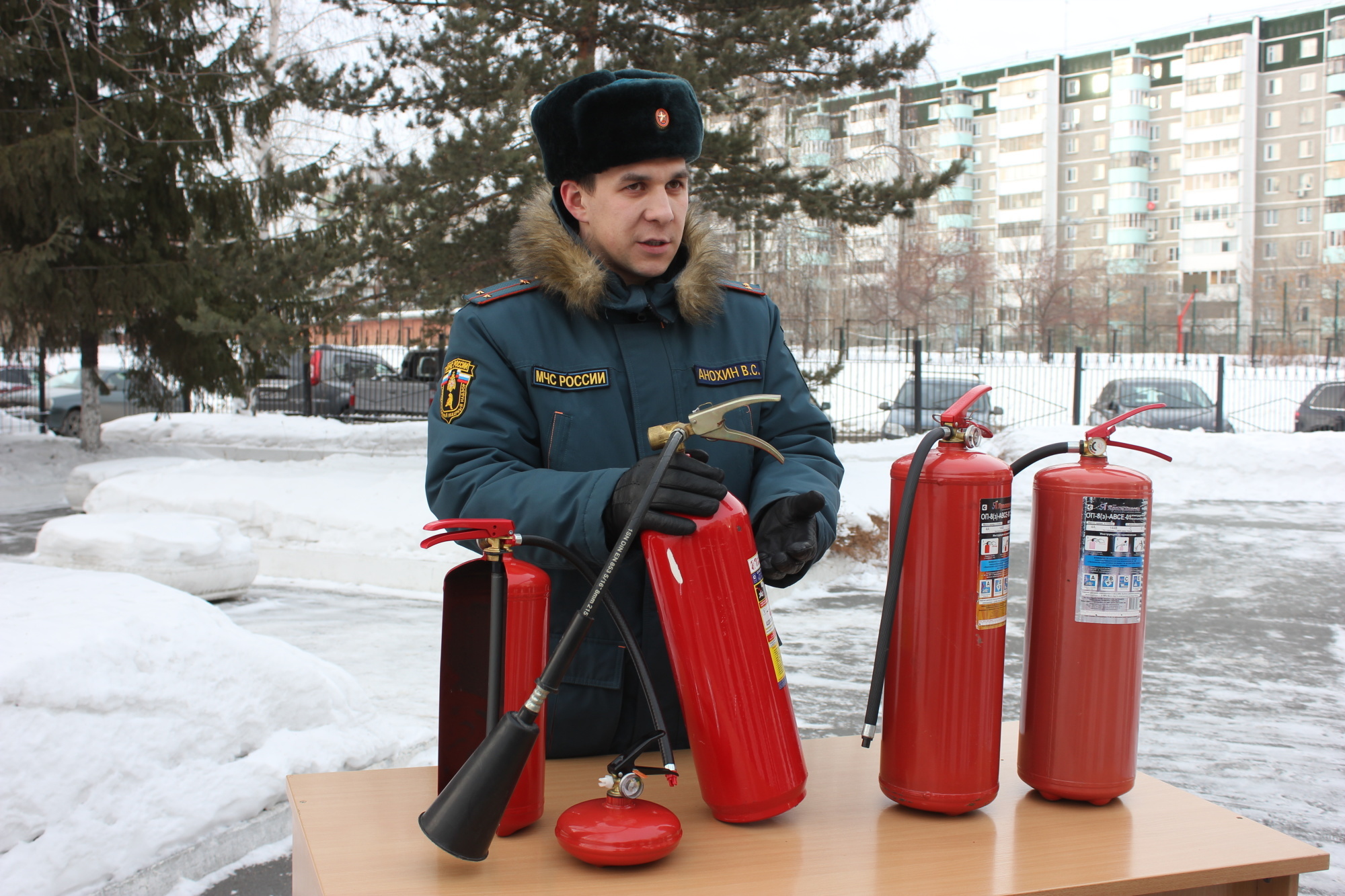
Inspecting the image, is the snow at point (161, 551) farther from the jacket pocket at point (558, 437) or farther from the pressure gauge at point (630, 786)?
the pressure gauge at point (630, 786)

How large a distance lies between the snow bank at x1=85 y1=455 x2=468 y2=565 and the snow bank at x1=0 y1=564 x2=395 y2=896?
11.1 feet

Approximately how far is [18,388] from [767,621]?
24789mm

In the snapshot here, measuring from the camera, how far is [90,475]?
37.4ft

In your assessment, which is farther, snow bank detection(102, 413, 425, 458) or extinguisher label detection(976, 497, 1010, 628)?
snow bank detection(102, 413, 425, 458)

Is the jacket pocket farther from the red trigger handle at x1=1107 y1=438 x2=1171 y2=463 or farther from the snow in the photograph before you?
the snow

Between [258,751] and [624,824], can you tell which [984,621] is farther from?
[258,751]

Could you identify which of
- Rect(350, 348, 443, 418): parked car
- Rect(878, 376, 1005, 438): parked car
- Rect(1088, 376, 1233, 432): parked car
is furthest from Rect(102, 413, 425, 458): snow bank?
Rect(1088, 376, 1233, 432): parked car

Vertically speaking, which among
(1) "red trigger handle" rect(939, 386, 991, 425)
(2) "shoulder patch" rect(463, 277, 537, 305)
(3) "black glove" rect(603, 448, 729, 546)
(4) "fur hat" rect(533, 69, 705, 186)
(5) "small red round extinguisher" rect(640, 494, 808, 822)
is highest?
(4) "fur hat" rect(533, 69, 705, 186)

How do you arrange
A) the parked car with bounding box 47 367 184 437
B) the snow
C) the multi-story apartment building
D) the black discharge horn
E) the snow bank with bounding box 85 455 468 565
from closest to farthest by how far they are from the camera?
the black discharge horn → the snow → the snow bank with bounding box 85 455 468 565 → the parked car with bounding box 47 367 184 437 → the multi-story apartment building

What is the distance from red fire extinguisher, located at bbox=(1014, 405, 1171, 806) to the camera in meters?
1.55

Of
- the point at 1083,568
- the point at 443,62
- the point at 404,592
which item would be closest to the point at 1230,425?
the point at 443,62

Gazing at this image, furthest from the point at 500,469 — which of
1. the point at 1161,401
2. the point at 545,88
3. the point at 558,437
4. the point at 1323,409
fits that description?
the point at 1323,409

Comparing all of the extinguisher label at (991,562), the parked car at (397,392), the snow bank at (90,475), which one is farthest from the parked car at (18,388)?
the extinguisher label at (991,562)

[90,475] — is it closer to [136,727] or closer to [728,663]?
[136,727]
